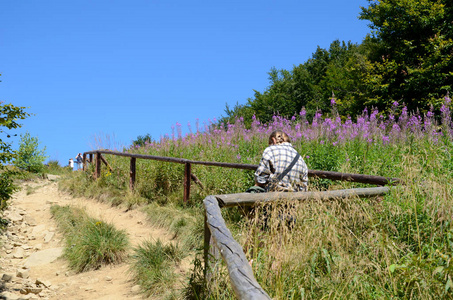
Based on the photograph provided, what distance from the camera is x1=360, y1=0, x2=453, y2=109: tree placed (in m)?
21.5

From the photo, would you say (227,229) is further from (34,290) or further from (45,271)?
(45,271)

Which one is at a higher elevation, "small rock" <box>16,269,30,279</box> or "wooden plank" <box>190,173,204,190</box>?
"wooden plank" <box>190,173,204,190</box>

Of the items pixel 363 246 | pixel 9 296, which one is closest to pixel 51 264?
pixel 9 296

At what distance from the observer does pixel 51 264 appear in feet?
22.2

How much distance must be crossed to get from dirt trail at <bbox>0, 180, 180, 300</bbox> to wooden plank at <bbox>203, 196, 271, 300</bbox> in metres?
2.30

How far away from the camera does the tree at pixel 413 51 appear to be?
21531 mm

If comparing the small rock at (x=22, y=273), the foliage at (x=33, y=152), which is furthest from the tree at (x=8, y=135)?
the foliage at (x=33, y=152)

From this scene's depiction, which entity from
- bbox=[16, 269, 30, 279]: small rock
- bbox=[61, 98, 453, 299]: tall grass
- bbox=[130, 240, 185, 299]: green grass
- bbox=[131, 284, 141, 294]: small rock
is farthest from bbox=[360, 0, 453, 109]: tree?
bbox=[16, 269, 30, 279]: small rock

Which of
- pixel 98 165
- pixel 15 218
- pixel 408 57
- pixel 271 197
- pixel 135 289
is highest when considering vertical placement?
pixel 408 57

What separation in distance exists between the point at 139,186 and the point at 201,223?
4633 mm

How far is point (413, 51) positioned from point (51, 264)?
23.8 metres

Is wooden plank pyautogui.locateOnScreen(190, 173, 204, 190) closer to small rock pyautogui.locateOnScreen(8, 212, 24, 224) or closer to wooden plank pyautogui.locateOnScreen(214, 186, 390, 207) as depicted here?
wooden plank pyautogui.locateOnScreen(214, 186, 390, 207)

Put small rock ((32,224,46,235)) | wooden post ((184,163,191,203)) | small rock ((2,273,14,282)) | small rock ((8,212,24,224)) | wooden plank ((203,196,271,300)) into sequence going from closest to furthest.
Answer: wooden plank ((203,196,271,300)), small rock ((2,273,14,282)), wooden post ((184,163,191,203)), small rock ((32,224,46,235)), small rock ((8,212,24,224))

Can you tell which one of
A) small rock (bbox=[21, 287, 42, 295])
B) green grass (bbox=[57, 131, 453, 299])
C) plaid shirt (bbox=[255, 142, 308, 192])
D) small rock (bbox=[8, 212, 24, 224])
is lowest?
small rock (bbox=[21, 287, 42, 295])
